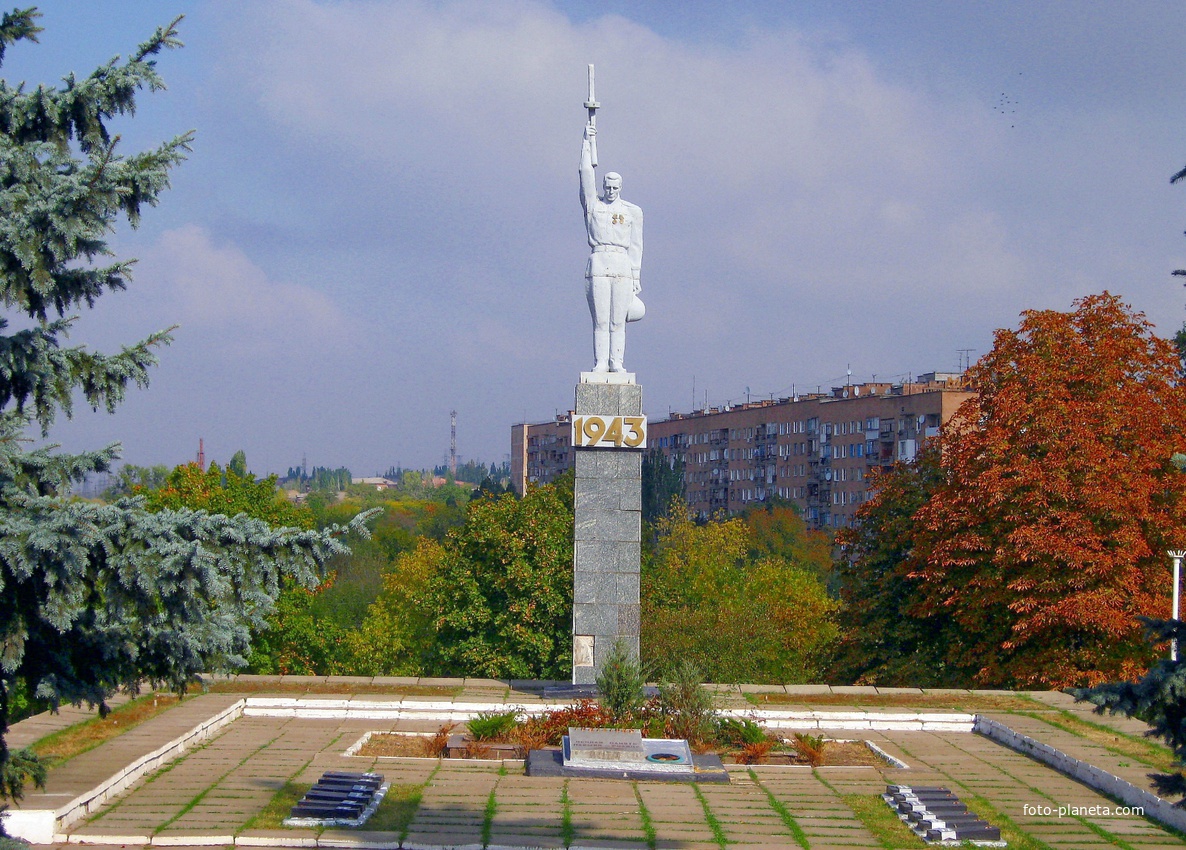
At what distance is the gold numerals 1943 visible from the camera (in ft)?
51.9

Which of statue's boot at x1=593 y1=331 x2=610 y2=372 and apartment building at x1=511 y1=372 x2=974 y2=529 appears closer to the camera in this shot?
statue's boot at x1=593 y1=331 x2=610 y2=372

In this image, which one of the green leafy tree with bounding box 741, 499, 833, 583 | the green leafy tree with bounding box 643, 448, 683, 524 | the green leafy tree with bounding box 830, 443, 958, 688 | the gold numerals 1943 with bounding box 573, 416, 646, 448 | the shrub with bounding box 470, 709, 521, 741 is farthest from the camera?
the green leafy tree with bounding box 643, 448, 683, 524

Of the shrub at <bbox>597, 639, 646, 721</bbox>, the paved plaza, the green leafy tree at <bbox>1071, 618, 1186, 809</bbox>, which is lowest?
the paved plaza

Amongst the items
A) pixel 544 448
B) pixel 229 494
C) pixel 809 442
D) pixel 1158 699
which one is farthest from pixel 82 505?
pixel 544 448

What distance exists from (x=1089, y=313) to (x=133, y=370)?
17.6 metres

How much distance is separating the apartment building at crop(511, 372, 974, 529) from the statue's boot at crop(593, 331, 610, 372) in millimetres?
32839

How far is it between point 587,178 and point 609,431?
3439 millimetres

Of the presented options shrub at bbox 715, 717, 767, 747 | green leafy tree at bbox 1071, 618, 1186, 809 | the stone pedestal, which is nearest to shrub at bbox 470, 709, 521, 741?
shrub at bbox 715, 717, 767, 747

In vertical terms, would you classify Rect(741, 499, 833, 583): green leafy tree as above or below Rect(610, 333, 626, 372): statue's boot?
below

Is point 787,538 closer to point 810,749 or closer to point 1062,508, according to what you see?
point 1062,508

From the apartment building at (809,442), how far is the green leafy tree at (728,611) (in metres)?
6.09

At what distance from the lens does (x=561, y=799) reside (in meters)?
10.4

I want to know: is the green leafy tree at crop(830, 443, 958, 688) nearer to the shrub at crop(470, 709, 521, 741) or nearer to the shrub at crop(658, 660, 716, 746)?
the shrub at crop(658, 660, 716, 746)

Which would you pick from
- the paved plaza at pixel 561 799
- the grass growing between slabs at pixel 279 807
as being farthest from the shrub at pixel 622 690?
the grass growing between slabs at pixel 279 807
